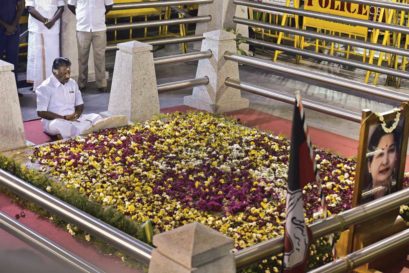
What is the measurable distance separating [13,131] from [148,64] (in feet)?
6.65

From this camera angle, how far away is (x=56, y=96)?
Result: 912 cm

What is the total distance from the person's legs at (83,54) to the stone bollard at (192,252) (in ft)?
27.8

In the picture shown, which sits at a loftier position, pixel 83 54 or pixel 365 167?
pixel 365 167

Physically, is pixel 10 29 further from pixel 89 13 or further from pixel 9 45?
pixel 89 13

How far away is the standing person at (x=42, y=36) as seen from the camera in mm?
11273

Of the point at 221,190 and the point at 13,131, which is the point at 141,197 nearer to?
the point at 221,190

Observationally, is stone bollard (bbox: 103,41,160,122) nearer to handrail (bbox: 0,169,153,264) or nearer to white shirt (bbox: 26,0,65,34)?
white shirt (bbox: 26,0,65,34)

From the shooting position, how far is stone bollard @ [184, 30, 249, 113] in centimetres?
1066

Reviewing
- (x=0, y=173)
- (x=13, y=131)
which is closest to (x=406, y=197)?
(x=0, y=173)

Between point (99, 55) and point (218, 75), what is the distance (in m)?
1.97

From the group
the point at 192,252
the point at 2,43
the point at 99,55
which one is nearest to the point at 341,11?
the point at 99,55

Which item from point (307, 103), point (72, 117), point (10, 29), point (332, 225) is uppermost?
point (332, 225)

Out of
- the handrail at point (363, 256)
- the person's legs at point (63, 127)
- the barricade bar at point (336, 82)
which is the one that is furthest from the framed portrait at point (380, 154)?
the person's legs at point (63, 127)

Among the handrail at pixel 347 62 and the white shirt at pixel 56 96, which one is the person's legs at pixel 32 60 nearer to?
the white shirt at pixel 56 96
